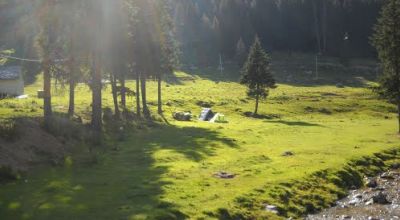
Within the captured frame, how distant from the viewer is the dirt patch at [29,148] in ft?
82.3

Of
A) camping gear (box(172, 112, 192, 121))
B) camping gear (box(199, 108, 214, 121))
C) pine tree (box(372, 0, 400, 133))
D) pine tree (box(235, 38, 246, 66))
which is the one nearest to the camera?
pine tree (box(372, 0, 400, 133))

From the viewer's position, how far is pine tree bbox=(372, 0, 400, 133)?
2129 inches

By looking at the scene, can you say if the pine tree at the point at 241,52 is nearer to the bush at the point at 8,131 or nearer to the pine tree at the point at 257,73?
the pine tree at the point at 257,73

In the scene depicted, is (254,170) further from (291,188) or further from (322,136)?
(322,136)

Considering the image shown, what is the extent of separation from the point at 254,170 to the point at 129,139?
13935 millimetres

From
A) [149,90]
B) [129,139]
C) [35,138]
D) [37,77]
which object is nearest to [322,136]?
[129,139]

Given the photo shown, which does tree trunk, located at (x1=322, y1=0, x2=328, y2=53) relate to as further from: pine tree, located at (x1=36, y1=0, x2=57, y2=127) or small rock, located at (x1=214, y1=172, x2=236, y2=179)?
small rock, located at (x1=214, y1=172, x2=236, y2=179)

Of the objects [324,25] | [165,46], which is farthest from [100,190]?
[324,25]

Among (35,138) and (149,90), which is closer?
(35,138)

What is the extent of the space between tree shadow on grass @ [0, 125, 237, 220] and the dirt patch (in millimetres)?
1174

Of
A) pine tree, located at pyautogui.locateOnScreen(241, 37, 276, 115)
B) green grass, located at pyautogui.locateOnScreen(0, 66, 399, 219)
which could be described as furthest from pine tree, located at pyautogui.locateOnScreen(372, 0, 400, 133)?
pine tree, located at pyautogui.locateOnScreen(241, 37, 276, 115)

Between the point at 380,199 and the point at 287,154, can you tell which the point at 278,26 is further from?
the point at 380,199

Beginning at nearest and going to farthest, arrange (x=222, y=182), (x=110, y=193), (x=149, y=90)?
(x=110, y=193), (x=222, y=182), (x=149, y=90)

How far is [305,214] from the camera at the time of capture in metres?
23.9
